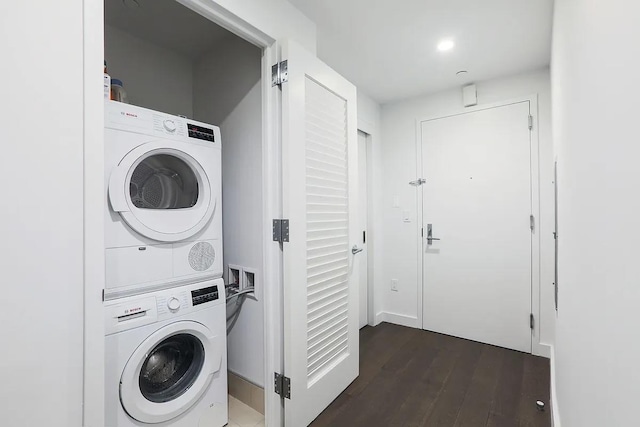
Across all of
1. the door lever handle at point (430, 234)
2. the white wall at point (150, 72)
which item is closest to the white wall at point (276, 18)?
the white wall at point (150, 72)

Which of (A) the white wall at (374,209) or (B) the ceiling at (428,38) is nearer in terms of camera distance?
(B) the ceiling at (428,38)

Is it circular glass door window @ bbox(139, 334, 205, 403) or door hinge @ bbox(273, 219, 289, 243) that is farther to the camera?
door hinge @ bbox(273, 219, 289, 243)

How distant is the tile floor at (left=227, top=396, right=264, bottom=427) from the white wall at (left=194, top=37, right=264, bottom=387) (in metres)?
0.17

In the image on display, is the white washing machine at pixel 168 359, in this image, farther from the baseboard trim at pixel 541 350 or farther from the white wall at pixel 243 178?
the baseboard trim at pixel 541 350

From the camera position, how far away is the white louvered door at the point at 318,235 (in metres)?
1.55

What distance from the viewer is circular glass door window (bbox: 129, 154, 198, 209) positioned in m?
1.47

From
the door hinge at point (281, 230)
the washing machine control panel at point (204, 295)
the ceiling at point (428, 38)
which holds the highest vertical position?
the ceiling at point (428, 38)

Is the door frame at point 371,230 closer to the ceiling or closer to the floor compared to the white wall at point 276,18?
closer to the floor

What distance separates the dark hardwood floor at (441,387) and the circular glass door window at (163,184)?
150 cm

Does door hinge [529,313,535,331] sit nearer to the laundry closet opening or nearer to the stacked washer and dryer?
the laundry closet opening
